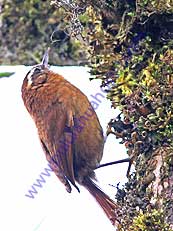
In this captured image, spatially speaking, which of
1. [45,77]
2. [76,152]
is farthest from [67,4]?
[76,152]

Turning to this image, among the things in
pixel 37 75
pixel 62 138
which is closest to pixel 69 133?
pixel 62 138

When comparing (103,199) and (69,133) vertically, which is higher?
(69,133)

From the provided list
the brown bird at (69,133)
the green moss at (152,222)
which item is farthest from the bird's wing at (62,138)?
the green moss at (152,222)

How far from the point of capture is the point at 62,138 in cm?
103

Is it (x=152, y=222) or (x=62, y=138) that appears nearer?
(x=152, y=222)

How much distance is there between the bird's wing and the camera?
103cm

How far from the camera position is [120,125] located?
3.47 feet

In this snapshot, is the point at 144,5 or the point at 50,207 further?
the point at 50,207

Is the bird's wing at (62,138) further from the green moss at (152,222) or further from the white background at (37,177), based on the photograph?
the green moss at (152,222)

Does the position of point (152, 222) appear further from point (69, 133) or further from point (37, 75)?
point (37, 75)

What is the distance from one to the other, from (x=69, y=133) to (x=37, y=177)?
115 millimetres

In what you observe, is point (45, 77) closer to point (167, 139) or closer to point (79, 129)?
point (79, 129)

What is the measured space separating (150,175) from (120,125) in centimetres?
11

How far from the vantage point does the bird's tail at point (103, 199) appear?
3.38 ft
